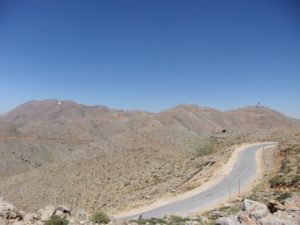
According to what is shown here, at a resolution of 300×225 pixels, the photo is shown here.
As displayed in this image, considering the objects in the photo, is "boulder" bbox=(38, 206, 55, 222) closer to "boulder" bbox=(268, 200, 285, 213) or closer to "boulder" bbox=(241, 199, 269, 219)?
"boulder" bbox=(241, 199, 269, 219)

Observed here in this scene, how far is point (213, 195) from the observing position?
32875mm

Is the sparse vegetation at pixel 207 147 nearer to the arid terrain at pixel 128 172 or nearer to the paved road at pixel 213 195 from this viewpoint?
the arid terrain at pixel 128 172

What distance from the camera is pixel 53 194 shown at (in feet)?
176

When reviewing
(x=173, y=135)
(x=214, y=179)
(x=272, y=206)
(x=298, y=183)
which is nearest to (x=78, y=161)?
(x=173, y=135)

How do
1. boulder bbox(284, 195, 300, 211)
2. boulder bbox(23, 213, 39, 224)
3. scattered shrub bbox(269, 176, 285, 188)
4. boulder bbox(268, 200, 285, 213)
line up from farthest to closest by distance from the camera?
scattered shrub bbox(269, 176, 285, 188), boulder bbox(23, 213, 39, 224), boulder bbox(268, 200, 285, 213), boulder bbox(284, 195, 300, 211)

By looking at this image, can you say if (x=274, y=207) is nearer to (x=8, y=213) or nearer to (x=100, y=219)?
(x=100, y=219)

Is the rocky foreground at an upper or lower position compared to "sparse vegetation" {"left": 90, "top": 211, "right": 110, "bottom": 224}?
upper

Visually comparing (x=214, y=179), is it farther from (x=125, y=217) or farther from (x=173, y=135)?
(x=173, y=135)

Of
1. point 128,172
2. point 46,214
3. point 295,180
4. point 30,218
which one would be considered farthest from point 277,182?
point 128,172

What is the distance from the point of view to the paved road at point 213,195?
29.3 meters

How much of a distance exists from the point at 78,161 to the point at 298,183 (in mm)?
46861

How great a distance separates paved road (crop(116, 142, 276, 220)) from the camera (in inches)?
1153

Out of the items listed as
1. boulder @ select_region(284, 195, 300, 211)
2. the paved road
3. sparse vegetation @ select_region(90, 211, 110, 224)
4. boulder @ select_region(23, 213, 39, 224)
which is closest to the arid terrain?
the paved road

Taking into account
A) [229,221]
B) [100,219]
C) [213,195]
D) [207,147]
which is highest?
[207,147]
